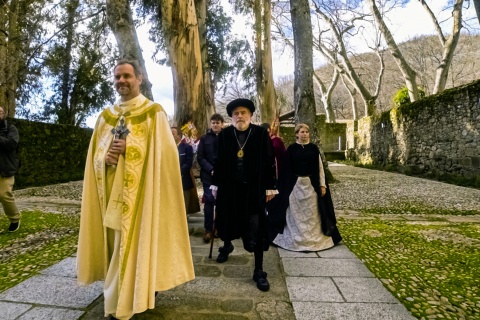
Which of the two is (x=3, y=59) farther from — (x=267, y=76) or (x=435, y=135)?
(x=435, y=135)

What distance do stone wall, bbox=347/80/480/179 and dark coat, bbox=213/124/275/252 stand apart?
9.42 metres

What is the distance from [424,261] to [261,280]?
6.65 ft

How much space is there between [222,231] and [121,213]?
3.86 feet

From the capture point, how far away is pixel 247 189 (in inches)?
118

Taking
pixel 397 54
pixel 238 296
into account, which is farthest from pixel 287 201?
pixel 397 54

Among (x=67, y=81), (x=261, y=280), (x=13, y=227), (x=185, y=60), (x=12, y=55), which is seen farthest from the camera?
(x=67, y=81)

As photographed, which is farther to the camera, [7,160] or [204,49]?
[204,49]

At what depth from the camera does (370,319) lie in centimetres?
221

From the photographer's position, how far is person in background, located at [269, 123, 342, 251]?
4.00m

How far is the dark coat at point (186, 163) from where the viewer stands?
4.85 metres

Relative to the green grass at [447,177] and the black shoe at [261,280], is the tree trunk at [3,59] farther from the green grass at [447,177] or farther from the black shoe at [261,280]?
the green grass at [447,177]

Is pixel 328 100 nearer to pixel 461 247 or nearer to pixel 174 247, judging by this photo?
pixel 461 247

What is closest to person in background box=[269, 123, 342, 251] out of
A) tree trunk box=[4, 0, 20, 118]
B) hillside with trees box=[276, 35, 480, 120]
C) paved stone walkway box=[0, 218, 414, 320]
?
paved stone walkway box=[0, 218, 414, 320]

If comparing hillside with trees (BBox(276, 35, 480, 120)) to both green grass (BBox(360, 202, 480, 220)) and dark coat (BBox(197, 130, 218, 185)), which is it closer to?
green grass (BBox(360, 202, 480, 220))
